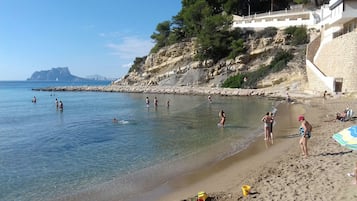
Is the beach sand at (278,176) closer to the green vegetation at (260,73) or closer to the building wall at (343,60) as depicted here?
the building wall at (343,60)

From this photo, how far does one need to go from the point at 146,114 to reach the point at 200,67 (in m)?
30.5

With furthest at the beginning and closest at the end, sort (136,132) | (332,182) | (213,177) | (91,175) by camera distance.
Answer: (136,132)
(91,175)
(213,177)
(332,182)

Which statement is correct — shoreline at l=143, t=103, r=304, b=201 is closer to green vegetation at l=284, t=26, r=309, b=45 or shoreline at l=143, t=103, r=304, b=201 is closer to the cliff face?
the cliff face

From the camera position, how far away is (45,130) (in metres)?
24.2

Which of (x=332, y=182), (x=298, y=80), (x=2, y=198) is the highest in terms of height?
(x=298, y=80)

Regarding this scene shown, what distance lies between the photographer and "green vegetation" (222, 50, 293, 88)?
157 ft

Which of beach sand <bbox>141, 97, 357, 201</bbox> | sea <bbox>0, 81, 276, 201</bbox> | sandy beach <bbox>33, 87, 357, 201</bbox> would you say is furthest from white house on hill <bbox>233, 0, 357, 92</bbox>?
beach sand <bbox>141, 97, 357, 201</bbox>

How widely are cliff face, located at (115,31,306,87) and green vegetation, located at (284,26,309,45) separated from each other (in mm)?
1041

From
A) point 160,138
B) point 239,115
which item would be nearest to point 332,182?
point 160,138

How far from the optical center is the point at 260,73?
4956 cm

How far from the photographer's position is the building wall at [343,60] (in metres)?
29.4

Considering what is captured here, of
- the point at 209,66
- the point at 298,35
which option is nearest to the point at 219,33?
the point at 209,66

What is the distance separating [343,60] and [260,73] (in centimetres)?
1863

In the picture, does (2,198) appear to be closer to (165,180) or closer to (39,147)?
(165,180)
